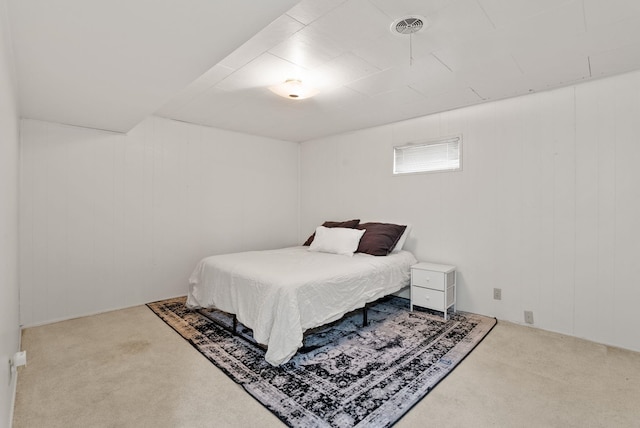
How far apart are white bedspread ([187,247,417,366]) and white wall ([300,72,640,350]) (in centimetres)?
76

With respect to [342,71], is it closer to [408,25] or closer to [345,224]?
[408,25]

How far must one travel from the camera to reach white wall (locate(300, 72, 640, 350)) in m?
2.60

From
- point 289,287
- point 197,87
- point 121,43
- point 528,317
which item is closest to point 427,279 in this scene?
point 528,317

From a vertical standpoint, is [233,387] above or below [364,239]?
below

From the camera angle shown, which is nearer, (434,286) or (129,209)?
(434,286)

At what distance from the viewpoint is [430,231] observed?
12.3 feet

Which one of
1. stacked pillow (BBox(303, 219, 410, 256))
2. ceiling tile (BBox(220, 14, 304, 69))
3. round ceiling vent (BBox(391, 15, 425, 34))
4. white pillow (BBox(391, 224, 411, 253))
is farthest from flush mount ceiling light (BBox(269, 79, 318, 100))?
white pillow (BBox(391, 224, 411, 253))

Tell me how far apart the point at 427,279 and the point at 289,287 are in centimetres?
168

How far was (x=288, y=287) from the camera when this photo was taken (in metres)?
2.36

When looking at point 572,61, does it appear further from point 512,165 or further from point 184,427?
point 184,427

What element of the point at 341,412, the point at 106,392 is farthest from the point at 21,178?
the point at 341,412

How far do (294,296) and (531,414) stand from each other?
1.58 m

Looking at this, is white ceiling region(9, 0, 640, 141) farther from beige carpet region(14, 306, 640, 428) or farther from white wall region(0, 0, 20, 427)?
beige carpet region(14, 306, 640, 428)

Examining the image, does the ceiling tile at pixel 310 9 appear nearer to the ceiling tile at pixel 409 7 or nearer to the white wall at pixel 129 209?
the ceiling tile at pixel 409 7
